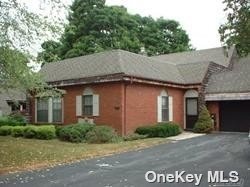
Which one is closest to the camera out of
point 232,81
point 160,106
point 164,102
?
point 160,106

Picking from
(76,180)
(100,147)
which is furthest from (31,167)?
(100,147)

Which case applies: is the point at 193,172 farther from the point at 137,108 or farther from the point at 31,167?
the point at 137,108

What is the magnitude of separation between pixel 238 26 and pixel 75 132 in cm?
1221

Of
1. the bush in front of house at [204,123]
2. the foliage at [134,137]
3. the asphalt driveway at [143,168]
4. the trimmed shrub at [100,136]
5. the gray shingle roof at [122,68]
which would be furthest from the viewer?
the bush in front of house at [204,123]

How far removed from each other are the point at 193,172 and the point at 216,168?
3.70 feet

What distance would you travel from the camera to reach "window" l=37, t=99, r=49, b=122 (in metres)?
31.3

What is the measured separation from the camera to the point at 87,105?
28266 mm

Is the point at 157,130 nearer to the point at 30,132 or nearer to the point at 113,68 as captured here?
the point at 113,68

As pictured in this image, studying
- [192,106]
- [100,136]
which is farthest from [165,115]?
[100,136]

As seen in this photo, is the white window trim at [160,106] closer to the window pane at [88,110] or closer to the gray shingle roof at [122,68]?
the gray shingle roof at [122,68]

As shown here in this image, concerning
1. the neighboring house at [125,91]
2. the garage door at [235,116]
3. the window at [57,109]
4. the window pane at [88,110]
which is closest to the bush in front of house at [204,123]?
the neighboring house at [125,91]

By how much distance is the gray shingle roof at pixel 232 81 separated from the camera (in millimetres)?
30081

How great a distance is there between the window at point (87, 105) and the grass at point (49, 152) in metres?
4.45

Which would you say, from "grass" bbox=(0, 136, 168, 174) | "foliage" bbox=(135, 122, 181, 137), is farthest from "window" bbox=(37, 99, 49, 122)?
"foliage" bbox=(135, 122, 181, 137)
